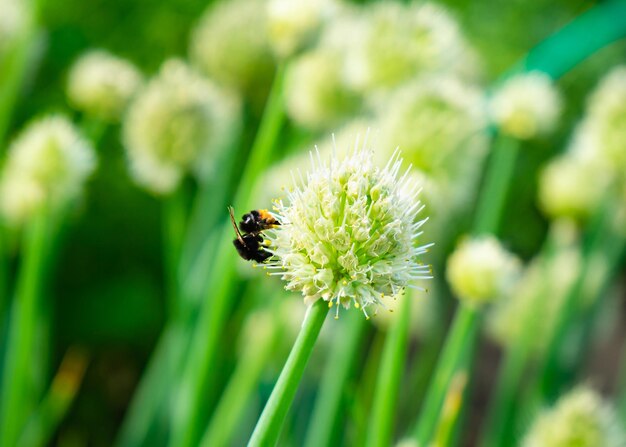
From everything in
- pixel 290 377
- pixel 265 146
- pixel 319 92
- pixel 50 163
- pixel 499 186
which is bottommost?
pixel 290 377

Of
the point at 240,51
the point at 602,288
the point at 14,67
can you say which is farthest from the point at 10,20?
the point at 602,288

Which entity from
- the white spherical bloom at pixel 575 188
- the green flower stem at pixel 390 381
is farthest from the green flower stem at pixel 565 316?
the green flower stem at pixel 390 381

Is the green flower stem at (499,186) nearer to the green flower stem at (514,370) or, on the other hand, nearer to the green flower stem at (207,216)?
the green flower stem at (514,370)

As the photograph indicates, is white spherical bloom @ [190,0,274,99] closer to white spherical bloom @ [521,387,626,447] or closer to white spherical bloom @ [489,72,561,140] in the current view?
white spherical bloom @ [489,72,561,140]

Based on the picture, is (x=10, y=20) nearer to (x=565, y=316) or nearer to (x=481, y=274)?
(x=481, y=274)

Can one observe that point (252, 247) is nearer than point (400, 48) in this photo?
Yes

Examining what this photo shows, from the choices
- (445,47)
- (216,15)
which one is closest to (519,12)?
(216,15)

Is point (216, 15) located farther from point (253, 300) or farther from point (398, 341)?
point (398, 341)
